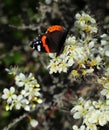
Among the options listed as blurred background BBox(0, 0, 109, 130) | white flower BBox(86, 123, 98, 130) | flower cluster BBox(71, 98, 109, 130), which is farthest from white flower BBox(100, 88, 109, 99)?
blurred background BBox(0, 0, 109, 130)

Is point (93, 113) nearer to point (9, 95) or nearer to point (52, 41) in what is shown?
point (52, 41)

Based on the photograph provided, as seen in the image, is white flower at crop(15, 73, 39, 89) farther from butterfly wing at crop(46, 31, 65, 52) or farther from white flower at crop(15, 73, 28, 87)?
butterfly wing at crop(46, 31, 65, 52)

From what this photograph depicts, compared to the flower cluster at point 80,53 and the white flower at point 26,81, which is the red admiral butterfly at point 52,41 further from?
the white flower at point 26,81

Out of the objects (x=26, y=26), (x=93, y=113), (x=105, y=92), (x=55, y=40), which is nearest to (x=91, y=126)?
(x=93, y=113)

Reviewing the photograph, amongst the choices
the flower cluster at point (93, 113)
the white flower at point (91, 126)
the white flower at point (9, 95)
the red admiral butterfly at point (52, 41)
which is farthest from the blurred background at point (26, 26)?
the white flower at point (91, 126)

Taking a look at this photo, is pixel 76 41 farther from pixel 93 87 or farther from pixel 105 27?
pixel 93 87

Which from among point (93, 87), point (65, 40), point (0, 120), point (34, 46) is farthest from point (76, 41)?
point (0, 120)

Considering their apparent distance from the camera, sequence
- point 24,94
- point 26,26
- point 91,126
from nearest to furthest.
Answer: point 91,126 → point 24,94 → point 26,26
